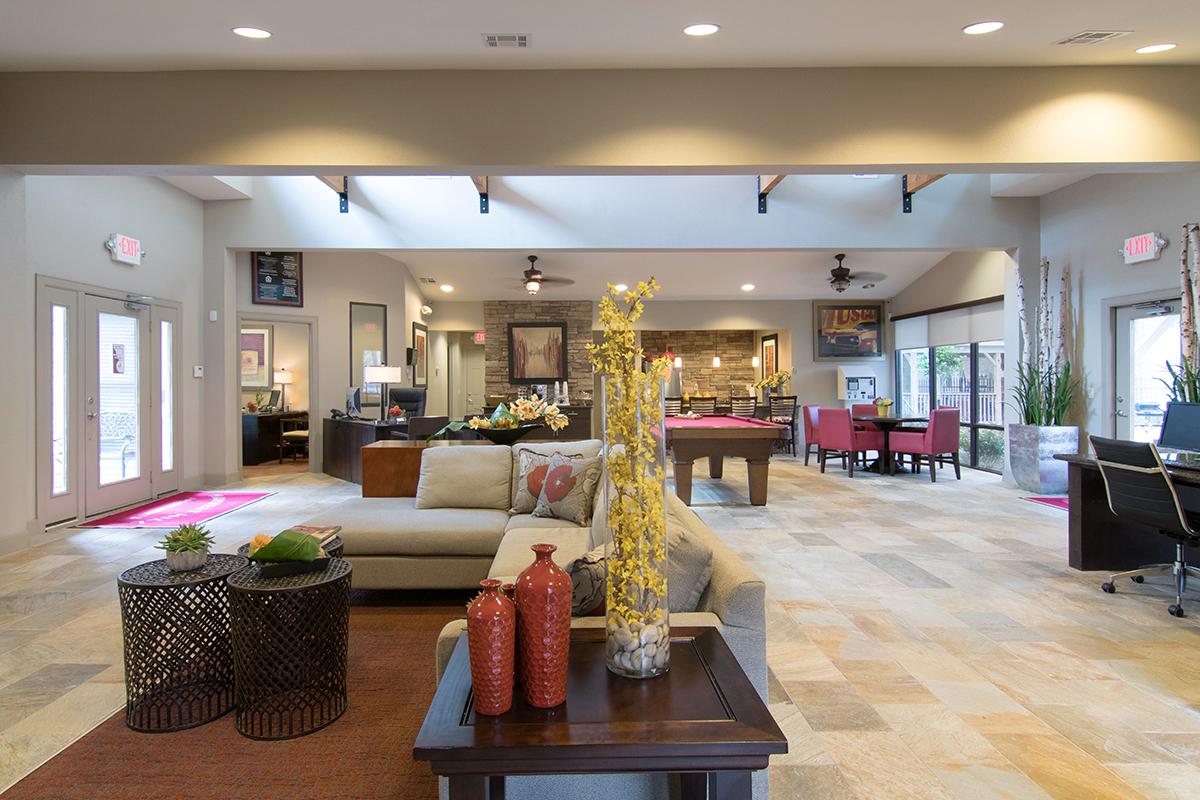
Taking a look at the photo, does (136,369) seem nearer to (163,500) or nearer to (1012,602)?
(163,500)

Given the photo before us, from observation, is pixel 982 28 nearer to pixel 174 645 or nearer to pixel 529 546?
pixel 529 546

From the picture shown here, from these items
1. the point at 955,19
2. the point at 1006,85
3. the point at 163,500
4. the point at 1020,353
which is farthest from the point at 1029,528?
the point at 163,500

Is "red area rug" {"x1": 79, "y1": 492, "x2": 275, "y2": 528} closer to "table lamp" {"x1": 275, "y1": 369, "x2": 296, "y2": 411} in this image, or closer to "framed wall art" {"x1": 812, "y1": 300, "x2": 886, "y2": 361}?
"table lamp" {"x1": 275, "y1": 369, "x2": 296, "y2": 411}

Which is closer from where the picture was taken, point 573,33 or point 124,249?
point 573,33

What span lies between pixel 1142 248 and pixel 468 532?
6.60m

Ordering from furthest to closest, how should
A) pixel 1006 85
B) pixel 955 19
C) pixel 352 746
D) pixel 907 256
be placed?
pixel 907 256 → pixel 1006 85 → pixel 955 19 → pixel 352 746

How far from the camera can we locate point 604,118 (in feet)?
14.4

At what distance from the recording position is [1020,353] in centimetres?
774

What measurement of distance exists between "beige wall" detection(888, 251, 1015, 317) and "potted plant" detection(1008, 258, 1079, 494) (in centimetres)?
74

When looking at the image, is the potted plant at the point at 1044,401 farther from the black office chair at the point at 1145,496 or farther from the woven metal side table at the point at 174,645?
the woven metal side table at the point at 174,645

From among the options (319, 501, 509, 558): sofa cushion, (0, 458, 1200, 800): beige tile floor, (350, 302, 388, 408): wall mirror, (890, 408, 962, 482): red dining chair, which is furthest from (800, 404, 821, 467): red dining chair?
(319, 501, 509, 558): sofa cushion

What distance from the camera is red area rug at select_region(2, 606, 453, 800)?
2068mm

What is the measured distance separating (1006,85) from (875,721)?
4057 millimetres

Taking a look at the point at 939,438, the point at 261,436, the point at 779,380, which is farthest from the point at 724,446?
the point at 261,436
